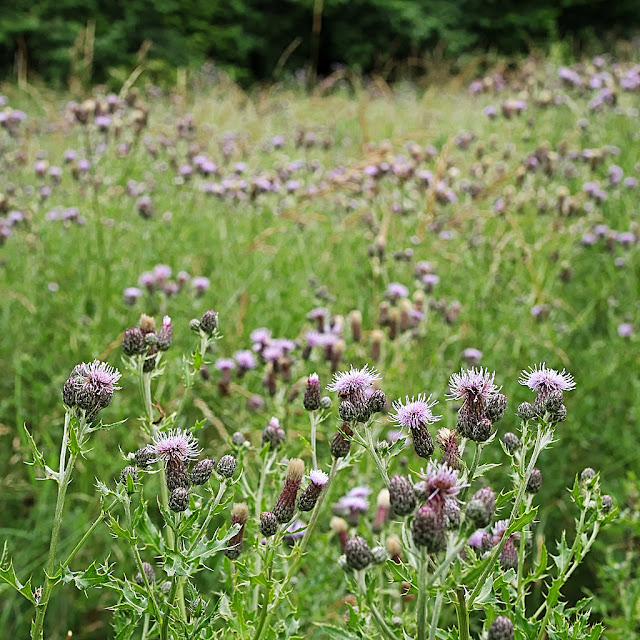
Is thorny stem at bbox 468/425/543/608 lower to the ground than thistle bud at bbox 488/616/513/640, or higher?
higher

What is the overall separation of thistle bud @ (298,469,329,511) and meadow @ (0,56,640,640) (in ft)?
0.20

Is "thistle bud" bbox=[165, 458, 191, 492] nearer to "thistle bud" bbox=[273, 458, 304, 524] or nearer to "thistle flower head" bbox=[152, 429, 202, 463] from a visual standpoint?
"thistle flower head" bbox=[152, 429, 202, 463]

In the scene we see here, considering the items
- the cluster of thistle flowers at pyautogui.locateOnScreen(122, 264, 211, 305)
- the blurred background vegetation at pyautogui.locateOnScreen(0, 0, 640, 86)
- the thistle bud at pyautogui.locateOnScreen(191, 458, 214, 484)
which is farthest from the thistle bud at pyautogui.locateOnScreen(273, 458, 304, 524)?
the blurred background vegetation at pyautogui.locateOnScreen(0, 0, 640, 86)

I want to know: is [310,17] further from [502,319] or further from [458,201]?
[502,319]

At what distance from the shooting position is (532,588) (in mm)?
2260

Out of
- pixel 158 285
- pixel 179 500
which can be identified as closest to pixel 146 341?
pixel 179 500

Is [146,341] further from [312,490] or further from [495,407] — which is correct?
[495,407]

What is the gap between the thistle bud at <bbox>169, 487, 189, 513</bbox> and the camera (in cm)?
110

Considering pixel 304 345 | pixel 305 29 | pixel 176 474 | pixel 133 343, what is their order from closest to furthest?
1. pixel 176 474
2. pixel 133 343
3. pixel 304 345
4. pixel 305 29

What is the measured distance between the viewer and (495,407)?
113cm

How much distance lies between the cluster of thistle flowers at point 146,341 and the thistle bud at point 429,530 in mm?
675

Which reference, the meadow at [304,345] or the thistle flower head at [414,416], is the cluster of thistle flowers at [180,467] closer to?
the meadow at [304,345]

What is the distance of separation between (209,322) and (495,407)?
665 mm

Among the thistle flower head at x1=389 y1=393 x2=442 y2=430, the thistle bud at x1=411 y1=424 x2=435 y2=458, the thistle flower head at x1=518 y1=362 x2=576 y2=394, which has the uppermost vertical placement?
the thistle flower head at x1=518 y1=362 x2=576 y2=394
